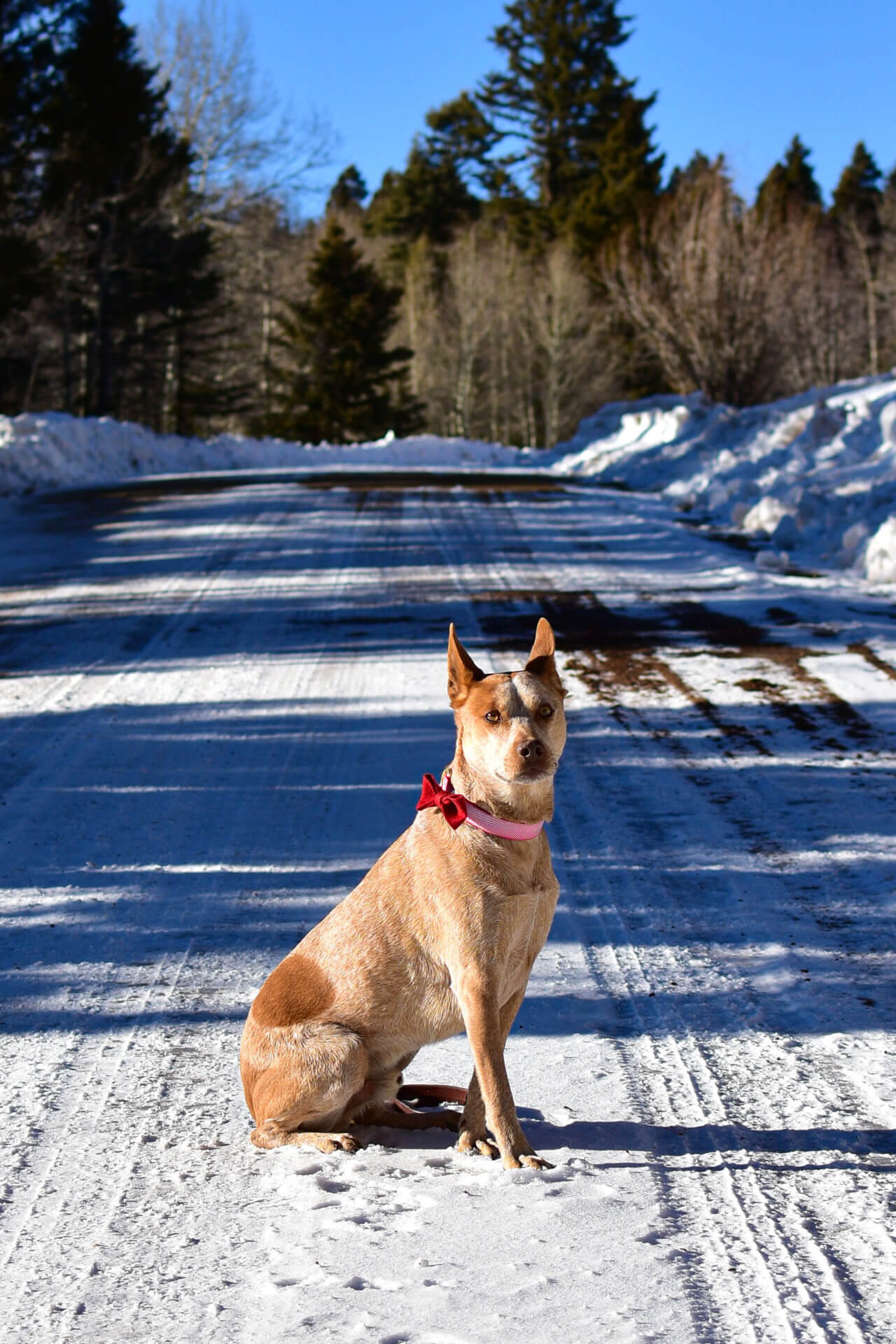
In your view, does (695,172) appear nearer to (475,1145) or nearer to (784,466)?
(784,466)

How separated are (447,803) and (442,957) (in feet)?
1.28

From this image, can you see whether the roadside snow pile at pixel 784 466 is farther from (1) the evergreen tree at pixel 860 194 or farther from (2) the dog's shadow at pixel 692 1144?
(1) the evergreen tree at pixel 860 194

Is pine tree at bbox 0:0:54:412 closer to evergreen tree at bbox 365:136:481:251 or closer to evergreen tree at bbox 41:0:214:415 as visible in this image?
evergreen tree at bbox 41:0:214:415

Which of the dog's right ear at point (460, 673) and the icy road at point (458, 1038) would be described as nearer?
the icy road at point (458, 1038)

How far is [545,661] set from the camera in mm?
3113

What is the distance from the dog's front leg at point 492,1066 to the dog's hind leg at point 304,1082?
32 cm

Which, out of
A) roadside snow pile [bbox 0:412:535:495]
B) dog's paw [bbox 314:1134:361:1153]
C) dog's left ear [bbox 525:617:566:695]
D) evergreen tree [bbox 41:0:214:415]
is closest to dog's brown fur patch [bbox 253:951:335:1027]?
dog's paw [bbox 314:1134:361:1153]

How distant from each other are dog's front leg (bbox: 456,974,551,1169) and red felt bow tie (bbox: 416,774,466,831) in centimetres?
38

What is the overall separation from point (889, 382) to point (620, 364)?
96.1 ft

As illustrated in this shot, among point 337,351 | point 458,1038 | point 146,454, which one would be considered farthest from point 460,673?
point 337,351

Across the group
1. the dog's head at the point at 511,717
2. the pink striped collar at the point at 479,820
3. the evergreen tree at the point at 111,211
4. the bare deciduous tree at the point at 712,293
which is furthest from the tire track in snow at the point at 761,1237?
the evergreen tree at the point at 111,211

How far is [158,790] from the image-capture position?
21.3 ft

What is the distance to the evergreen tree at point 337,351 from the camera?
134ft

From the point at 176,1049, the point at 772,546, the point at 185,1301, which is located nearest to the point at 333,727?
the point at 176,1049
